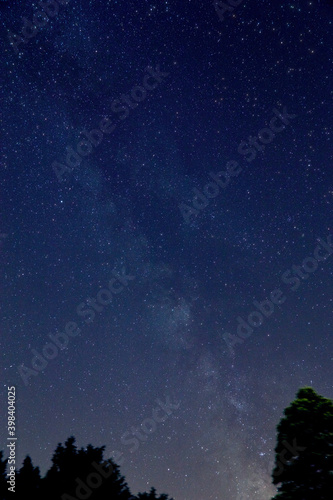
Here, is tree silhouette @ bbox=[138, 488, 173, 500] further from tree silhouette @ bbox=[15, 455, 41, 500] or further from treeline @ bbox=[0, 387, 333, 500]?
tree silhouette @ bbox=[15, 455, 41, 500]

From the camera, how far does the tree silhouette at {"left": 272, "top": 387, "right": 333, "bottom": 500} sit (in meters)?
9.16

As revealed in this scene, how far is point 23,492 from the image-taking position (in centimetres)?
1006

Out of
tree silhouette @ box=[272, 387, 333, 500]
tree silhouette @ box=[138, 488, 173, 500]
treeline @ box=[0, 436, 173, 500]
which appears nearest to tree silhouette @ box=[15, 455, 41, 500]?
treeline @ box=[0, 436, 173, 500]

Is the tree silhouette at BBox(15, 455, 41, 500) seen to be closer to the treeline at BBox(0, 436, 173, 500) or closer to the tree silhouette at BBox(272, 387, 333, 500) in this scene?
the treeline at BBox(0, 436, 173, 500)

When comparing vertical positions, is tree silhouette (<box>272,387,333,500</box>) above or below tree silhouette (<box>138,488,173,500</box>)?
above

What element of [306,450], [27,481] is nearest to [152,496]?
[27,481]

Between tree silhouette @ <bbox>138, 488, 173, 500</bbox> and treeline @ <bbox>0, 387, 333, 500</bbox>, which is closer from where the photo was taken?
treeline @ <bbox>0, 387, 333, 500</bbox>

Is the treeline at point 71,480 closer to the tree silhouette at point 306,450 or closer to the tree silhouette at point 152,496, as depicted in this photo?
the tree silhouette at point 152,496

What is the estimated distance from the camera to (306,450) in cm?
958

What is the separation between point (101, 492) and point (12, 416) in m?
4.02

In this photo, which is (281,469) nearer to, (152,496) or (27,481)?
(152,496)

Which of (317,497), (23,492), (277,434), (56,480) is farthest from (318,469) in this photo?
(23,492)

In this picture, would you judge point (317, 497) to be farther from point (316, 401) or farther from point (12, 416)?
point (12, 416)

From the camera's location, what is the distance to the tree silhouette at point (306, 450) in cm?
916
